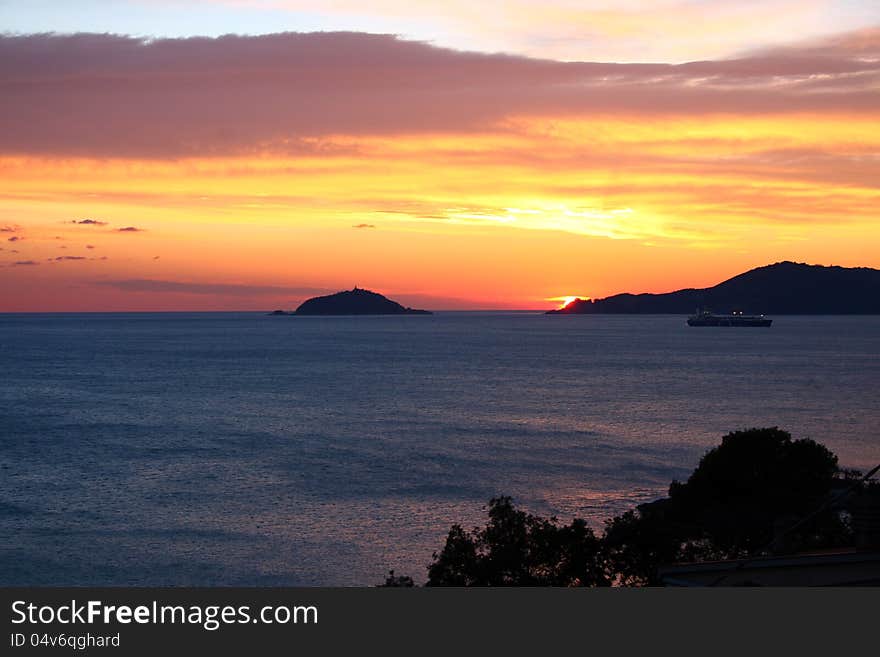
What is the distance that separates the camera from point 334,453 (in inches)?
2505

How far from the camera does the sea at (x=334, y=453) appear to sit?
39.7 meters

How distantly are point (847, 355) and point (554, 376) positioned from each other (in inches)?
2597

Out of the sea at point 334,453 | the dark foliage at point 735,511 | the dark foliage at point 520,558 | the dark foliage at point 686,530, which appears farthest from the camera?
the sea at point 334,453

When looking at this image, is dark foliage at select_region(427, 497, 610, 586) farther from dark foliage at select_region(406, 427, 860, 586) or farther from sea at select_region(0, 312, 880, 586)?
sea at select_region(0, 312, 880, 586)

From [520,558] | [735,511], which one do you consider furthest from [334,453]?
[520,558]

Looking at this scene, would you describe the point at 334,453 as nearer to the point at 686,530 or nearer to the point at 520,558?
the point at 686,530

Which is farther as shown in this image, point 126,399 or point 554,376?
point 554,376

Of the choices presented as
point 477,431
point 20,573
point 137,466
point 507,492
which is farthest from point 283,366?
point 20,573

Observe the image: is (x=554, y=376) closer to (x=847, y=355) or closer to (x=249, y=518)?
(x=847, y=355)

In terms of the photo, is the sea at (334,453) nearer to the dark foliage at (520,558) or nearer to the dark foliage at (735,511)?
the dark foliage at (735,511)

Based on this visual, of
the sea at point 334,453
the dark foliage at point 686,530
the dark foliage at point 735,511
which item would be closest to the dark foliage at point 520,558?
the dark foliage at point 686,530

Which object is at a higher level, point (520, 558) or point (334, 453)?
point (520, 558)

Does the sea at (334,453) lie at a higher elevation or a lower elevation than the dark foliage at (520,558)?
lower

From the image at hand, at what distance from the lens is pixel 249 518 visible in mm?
45438
